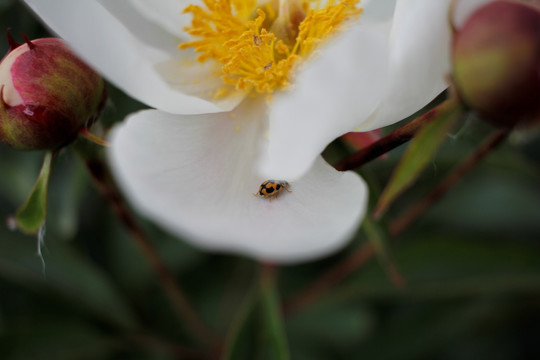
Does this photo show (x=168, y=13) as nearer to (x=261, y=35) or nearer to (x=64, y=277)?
(x=261, y=35)

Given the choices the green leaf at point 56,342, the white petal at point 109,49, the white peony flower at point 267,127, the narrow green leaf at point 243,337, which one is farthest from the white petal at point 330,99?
the green leaf at point 56,342

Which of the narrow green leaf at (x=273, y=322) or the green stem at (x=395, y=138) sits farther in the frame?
the narrow green leaf at (x=273, y=322)

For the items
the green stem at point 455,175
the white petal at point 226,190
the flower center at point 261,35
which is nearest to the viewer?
the white petal at point 226,190

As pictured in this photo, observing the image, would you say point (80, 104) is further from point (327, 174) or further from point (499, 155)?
point (499, 155)

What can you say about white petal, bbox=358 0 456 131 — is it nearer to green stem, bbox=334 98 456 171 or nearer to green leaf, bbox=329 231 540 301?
green stem, bbox=334 98 456 171

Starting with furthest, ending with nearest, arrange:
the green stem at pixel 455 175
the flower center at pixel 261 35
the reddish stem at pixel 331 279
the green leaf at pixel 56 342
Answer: the reddish stem at pixel 331 279
the green leaf at pixel 56 342
the flower center at pixel 261 35
the green stem at pixel 455 175

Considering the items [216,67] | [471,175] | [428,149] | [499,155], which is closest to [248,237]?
[428,149]

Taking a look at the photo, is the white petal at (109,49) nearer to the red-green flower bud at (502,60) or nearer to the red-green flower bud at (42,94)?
the red-green flower bud at (42,94)
